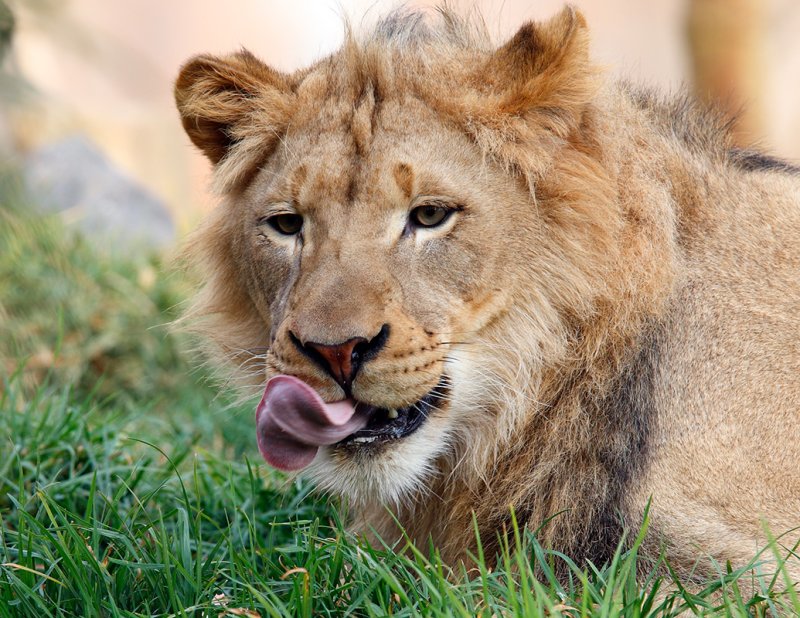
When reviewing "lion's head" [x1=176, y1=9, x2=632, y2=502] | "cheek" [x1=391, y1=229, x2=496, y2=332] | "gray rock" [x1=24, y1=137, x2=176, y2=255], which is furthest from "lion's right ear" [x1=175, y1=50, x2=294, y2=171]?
"gray rock" [x1=24, y1=137, x2=176, y2=255]

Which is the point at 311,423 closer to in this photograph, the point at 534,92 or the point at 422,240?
the point at 422,240

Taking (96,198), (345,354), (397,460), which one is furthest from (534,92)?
(96,198)

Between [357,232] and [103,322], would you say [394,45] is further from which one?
[103,322]

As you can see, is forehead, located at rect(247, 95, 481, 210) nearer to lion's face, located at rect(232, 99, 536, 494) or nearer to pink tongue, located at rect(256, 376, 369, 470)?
lion's face, located at rect(232, 99, 536, 494)

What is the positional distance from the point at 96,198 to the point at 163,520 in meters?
6.65

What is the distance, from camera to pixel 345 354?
10.2 feet

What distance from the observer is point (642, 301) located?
350cm

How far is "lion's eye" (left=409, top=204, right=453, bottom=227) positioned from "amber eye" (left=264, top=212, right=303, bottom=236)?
45cm

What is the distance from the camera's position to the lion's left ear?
343 cm

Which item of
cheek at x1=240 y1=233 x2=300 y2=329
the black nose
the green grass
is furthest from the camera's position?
cheek at x1=240 y1=233 x2=300 y2=329

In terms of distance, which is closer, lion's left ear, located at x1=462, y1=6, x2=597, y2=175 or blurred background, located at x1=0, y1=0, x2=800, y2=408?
lion's left ear, located at x1=462, y1=6, x2=597, y2=175

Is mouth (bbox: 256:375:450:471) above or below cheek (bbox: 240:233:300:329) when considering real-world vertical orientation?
below

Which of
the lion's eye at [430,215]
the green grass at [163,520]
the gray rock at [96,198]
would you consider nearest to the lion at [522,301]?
the lion's eye at [430,215]

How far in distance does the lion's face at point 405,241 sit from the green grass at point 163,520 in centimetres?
41
